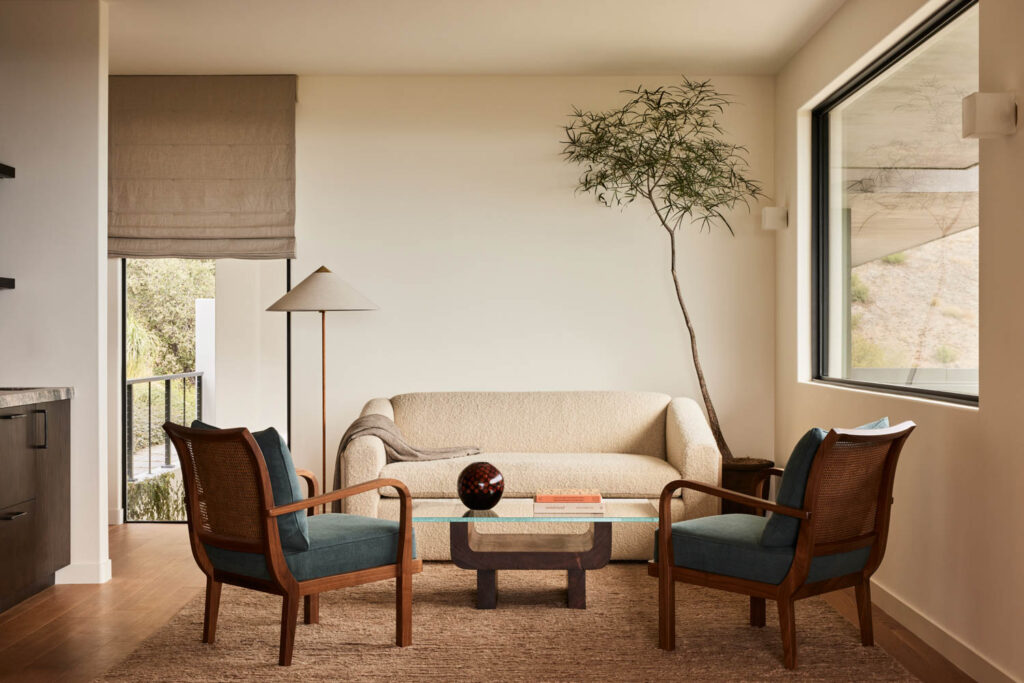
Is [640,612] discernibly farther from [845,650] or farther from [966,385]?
[966,385]

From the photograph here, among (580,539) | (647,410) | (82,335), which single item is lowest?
(580,539)

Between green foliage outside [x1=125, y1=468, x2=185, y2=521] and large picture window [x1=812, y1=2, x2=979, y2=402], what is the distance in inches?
160

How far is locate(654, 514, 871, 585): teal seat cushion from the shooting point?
3000 millimetres

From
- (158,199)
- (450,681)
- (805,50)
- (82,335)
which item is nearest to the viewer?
(450,681)

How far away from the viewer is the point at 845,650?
10.5 feet

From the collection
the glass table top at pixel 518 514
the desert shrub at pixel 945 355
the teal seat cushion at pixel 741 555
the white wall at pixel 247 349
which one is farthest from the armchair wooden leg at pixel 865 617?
the white wall at pixel 247 349

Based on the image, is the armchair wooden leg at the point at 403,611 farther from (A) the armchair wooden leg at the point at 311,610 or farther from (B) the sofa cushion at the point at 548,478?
(B) the sofa cushion at the point at 548,478

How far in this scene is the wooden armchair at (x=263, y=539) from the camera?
300 centimetres

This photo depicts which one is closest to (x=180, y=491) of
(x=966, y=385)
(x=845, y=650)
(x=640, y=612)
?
(x=640, y=612)

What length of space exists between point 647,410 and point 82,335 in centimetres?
293

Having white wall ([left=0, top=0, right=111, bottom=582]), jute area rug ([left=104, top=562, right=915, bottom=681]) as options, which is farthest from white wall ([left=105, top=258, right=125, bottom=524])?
jute area rug ([left=104, top=562, right=915, bottom=681])

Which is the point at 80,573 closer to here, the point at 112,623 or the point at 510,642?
the point at 112,623

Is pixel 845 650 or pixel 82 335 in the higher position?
pixel 82 335

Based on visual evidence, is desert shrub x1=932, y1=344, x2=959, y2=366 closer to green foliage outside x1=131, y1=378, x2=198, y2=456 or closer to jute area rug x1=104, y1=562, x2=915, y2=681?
jute area rug x1=104, y1=562, x2=915, y2=681
